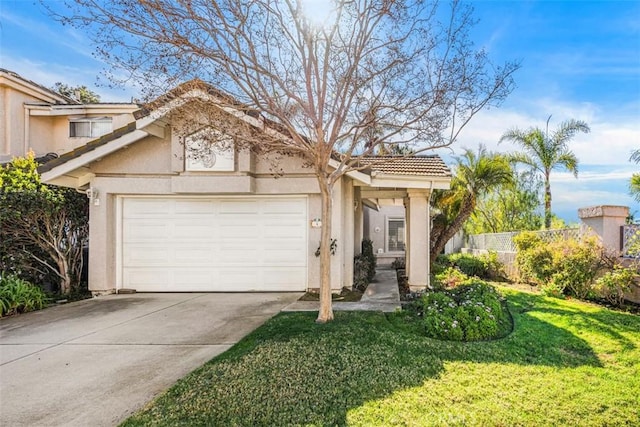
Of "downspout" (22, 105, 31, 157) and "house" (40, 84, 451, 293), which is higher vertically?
"downspout" (22, 105, 31, 157)

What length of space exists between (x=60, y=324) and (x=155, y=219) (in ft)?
13.4

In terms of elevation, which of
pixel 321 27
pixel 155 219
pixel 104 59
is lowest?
pixel 155 219

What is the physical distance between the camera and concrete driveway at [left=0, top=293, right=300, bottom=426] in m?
4.26

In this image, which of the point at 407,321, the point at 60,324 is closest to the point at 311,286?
the point at 407,321

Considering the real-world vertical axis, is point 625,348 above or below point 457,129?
below

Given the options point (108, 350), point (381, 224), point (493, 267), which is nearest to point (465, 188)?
point (493, 267)

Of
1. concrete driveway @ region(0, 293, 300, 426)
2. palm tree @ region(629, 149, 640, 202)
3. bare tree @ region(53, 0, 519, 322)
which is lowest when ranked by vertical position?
concrete driveway @ region(0, 293, 300, 426)

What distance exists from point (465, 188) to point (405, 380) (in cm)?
1402

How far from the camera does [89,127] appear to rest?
17.4 m

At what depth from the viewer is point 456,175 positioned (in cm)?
1775

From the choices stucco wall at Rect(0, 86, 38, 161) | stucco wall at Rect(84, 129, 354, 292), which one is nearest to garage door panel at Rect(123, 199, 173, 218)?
stucco wall at Rect(84, 129, 354, 292)

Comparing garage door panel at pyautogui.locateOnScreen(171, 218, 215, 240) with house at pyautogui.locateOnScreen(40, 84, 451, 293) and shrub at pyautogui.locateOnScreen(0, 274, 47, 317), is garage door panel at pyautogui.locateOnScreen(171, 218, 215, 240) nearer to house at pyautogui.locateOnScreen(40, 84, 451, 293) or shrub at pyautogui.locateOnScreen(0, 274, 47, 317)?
house at pyautogui.locateOnScreen(40, 84, 451, 293)

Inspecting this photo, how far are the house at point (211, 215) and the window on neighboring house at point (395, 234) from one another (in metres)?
10.5

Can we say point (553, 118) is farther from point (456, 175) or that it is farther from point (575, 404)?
point (575, 404)
